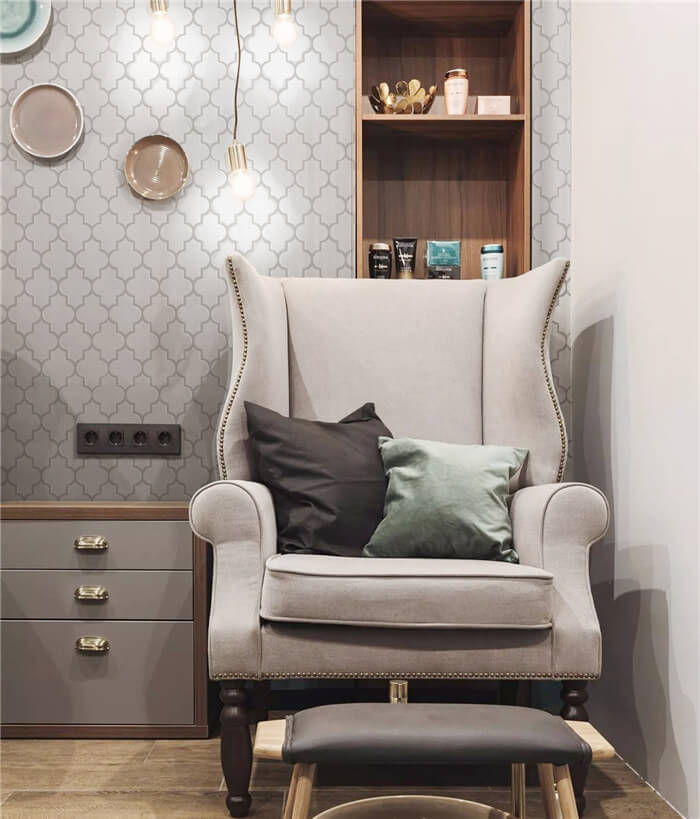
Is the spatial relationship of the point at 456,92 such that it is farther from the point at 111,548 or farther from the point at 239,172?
A: the point at 111,548

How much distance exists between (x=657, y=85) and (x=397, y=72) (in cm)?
104

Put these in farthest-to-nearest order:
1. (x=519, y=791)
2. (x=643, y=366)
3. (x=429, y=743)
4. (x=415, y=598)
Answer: (x=643, y=366) → (x=415, y=598) → (x=519, y=791) → (x=429, y=743)

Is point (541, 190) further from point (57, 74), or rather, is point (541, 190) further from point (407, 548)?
point (57, 74)

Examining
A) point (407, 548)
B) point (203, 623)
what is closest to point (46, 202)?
point (203, 623)

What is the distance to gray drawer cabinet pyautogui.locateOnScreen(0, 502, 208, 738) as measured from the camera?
89.1 inches

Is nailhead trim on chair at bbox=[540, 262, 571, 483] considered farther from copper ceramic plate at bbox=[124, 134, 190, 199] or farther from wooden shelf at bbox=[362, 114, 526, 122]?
copper ceramic plate at bbox=[124, 134, 190, 199]

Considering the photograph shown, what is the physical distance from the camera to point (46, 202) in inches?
109

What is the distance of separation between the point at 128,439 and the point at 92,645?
72 cm

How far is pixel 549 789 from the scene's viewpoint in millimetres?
1324

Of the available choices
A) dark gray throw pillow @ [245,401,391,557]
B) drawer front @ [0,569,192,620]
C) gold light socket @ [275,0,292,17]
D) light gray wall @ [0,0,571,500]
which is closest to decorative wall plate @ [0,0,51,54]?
light gray wall @ [0,0,571,500]

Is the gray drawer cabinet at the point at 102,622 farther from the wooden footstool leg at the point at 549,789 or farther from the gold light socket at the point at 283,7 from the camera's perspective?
the gold light socket at the point at 283,7

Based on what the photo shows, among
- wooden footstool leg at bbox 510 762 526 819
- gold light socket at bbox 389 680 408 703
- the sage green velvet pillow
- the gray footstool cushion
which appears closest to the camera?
the gray footstool cushion

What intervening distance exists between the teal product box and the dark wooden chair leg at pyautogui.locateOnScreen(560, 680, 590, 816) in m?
1.37

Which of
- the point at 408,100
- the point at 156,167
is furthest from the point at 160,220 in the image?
the point at 408,100
